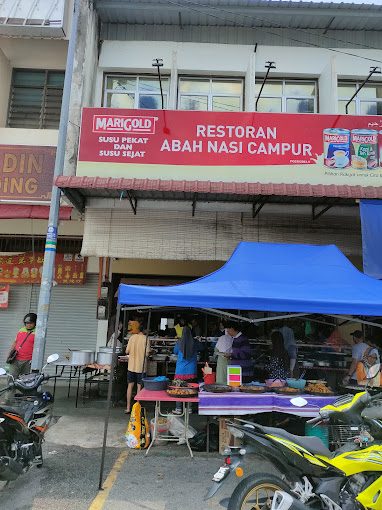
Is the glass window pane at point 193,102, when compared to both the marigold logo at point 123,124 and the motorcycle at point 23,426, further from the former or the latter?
the motorcycle at point 23,426

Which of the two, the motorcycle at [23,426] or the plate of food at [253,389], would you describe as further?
the plate of food at [253,389]

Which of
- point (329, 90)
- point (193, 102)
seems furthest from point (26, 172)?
point (329, 90)

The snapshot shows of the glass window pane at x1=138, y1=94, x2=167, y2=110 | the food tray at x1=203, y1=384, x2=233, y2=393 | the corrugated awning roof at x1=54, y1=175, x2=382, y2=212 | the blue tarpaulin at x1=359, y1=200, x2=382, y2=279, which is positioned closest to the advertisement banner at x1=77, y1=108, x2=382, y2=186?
the corrugated awning roof at x1=54, y1=175, x2=382, y2=212

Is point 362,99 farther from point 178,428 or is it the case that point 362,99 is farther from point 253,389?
point 178,428

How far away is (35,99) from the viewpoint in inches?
443

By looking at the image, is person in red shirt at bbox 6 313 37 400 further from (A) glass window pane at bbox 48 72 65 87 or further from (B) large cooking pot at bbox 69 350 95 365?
(A) glass window pane at bbox 48 72 65 87

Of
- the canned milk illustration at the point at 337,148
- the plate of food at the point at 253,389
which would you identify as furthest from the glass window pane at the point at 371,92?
the plate of food at the point at 253,389

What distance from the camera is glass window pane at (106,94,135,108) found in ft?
33.5

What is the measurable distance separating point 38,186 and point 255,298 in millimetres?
6002

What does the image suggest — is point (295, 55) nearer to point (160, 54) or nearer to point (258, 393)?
point (160, 54)

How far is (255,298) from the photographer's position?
208 inches

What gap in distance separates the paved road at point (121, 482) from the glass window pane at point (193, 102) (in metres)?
7.91

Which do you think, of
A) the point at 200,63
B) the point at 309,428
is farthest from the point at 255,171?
the point at 309,428

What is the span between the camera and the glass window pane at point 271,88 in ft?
33.7
